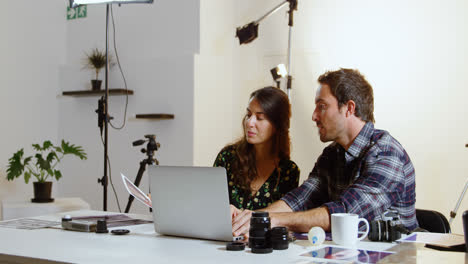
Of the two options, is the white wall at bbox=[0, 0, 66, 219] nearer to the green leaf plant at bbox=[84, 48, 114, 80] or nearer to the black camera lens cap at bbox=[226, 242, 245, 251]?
the green leaf plant at bbox=[84, 48, 114, 80]

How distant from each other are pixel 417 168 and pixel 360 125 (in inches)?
89.7

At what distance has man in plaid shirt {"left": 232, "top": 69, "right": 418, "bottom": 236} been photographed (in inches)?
70.1

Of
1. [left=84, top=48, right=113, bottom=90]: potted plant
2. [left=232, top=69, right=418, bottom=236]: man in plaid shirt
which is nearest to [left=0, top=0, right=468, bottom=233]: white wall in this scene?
[left=84, top=48, right=113, bottom=90]: potted plant

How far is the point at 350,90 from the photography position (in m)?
2.07

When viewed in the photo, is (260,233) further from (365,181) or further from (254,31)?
(254,31)

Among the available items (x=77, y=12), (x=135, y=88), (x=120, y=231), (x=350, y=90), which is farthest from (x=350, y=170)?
(x=77, y=12)

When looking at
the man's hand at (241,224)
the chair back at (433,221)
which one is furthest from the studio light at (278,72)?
the man's hand at (241,224)

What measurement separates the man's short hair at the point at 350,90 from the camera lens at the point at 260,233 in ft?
2.56

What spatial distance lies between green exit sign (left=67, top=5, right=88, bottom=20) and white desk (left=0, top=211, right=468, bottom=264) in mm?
3562

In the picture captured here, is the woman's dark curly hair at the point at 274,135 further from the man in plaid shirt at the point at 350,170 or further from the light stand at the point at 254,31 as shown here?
the light stand at the point at 254,31

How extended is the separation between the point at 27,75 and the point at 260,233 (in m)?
3.83

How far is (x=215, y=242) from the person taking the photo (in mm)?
1547

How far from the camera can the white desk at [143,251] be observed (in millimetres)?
1291

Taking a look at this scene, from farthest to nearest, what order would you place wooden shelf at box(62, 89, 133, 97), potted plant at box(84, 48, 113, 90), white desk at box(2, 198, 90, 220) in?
potted plant at box(84, 48, 113, 90), wooden shelf at box(62, 89, 133, 97), white desk at box(2, 198, 90, 220)
